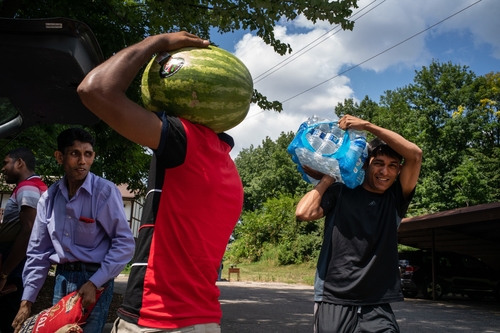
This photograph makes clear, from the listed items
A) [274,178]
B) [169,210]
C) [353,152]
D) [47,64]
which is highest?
[274,178]

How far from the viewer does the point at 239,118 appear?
2.16m

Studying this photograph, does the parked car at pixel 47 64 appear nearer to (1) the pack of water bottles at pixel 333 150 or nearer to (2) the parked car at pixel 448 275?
(1) the pack of water bottles at pixel 333 150

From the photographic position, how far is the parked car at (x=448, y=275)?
15305 mm

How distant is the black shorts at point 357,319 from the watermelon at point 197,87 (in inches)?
60.9

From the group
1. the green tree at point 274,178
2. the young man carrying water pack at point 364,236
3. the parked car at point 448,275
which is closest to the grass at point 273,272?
the parked car at point 448,275

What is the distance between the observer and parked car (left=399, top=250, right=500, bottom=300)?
15.3m

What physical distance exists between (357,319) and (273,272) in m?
27.9

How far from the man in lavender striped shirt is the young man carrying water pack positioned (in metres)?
1.27

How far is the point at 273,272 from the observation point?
99.2 ft

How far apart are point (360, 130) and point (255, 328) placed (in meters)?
5.60

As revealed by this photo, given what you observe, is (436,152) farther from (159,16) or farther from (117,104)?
(117,104)

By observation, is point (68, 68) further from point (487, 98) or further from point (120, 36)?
point (487, 98)

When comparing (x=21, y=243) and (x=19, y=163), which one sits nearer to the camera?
(x=21, y=243)

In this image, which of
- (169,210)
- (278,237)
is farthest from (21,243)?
(278,237)
